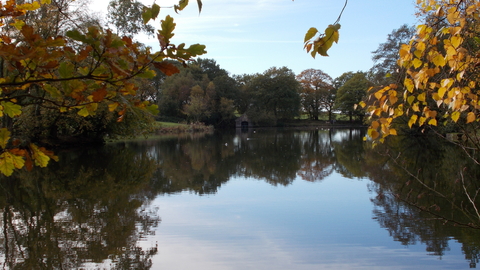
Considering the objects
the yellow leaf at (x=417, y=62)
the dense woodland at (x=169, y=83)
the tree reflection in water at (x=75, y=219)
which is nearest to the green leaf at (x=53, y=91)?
the dense woodland at (x=169, y=83)

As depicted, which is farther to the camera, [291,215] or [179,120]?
[179,120]

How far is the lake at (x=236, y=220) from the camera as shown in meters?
4.28

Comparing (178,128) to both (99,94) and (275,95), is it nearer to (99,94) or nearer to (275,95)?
(275,95)

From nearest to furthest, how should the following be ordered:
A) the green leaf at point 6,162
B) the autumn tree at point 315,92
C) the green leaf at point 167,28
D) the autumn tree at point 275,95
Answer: the green leaf at point 167,28 → the green leaf at point 6,162 → the autumn tree at point 275,95 → the autumn tree at point 315,92

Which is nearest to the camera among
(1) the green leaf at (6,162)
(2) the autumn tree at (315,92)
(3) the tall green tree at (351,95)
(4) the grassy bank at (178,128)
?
(1) the green leaf at (6,162)

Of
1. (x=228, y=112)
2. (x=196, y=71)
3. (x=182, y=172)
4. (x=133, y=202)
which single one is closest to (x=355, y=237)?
(x=133, y=202)

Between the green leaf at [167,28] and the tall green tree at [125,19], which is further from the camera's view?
the tall green tree at [125,19]

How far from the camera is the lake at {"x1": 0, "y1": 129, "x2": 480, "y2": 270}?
428 centimetres

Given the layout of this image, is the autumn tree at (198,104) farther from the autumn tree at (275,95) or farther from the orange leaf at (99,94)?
the orange leaf at (99,94)

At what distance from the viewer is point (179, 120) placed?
4922cm

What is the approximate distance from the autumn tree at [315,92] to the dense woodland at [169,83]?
0.18m

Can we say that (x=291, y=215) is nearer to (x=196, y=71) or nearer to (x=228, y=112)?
(x=228, y=112)

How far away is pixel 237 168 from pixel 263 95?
145 ft

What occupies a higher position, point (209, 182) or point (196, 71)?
point (196, 71)
